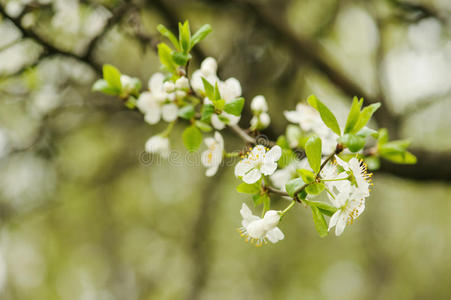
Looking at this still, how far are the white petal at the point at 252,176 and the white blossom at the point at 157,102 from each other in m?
0.27

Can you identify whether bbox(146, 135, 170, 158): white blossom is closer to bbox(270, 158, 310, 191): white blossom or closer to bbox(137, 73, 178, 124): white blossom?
bbox(137, 73, 178, 124): white blossom

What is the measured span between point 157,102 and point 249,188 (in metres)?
0.34

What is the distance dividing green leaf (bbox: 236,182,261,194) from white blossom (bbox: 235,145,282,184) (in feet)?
0.08

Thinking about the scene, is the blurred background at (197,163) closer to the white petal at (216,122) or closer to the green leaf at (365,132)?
the white petal at (216,122)

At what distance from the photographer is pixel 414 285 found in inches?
207

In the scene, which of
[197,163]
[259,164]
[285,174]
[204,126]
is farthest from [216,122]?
[197,163]

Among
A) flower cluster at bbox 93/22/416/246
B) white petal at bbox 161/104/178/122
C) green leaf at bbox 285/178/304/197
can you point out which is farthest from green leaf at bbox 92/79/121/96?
green leaf at bbox 285/178/304/197

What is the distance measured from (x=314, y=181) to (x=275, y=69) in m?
1.83

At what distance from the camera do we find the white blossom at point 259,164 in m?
0.65

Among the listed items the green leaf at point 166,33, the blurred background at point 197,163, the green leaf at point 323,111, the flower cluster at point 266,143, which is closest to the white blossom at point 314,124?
the flower cluster at point 266,143

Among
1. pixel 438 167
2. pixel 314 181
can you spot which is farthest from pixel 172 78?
pixel 438 167

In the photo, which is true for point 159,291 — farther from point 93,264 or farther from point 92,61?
point 92,61

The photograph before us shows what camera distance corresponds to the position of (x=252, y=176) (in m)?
0.65

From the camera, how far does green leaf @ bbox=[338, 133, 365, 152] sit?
1.90ft
